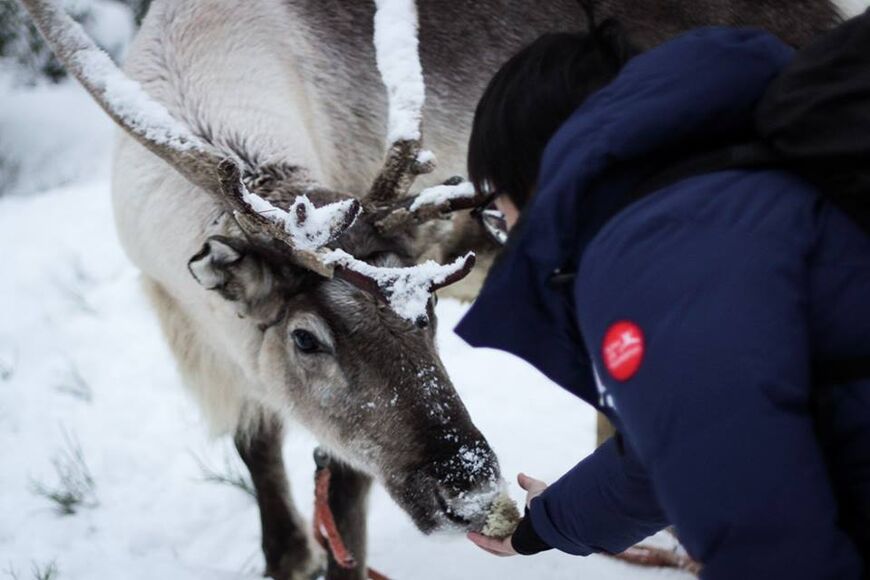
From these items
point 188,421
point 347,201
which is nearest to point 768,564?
point 347,201

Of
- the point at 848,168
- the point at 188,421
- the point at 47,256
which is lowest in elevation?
the point at 47,256

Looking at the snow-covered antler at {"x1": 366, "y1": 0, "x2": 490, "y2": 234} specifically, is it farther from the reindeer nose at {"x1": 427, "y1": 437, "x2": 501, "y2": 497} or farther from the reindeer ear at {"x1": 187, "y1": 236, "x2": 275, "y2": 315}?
the reindeer nose at {"x1": 427, "y1": 437, "x2": 501, "y2": 497}

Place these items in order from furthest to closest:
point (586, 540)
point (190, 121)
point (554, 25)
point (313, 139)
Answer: point (554, 25) < point (313, 139) < point (190, 121) < point (586, 540)

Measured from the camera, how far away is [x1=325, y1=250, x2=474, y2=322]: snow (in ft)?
6.94

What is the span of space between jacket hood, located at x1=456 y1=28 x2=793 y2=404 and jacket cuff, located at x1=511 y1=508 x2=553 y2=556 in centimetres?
79

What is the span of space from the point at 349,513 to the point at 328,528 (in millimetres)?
188

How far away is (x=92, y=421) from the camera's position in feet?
12.9

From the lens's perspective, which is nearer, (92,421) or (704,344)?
(704,344)

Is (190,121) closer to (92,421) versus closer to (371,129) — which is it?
(371,129)

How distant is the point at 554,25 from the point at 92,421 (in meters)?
2.67

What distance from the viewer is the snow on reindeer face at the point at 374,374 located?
2127mm

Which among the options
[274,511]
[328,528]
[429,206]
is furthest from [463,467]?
[274,511]

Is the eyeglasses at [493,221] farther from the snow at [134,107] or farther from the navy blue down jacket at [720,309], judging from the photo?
the snow at [134,107]

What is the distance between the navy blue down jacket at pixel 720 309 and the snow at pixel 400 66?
4.11ft
